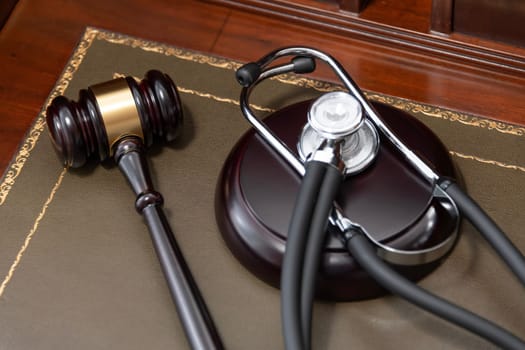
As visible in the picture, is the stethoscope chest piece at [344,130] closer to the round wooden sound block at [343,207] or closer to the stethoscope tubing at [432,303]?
the round wooden sound block at [343,207]

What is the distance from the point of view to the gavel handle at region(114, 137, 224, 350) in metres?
1.03

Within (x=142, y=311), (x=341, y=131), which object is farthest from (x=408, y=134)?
(x=142, y=311)

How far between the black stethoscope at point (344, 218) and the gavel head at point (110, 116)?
119mm

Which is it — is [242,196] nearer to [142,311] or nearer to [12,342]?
[142,311]

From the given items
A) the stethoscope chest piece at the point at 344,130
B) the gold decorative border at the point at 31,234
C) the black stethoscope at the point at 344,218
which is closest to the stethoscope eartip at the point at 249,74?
the black stethoscope at the point at 344,218

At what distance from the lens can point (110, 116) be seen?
117 cm

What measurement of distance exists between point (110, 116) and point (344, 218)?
37cm

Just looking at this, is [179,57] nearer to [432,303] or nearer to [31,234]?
[31,234]

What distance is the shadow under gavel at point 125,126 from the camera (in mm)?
1155

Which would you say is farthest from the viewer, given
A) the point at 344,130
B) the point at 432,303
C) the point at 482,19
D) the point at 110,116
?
the point at 482,19

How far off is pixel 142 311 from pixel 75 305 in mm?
91

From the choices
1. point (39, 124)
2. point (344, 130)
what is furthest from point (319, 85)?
point (39, 124)

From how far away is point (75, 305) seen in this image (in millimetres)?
1121

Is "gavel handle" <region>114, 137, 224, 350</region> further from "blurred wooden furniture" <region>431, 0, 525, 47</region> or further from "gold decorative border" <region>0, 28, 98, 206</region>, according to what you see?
"blurred wooden furniture" <region>431, 0, 525, 47</region>
